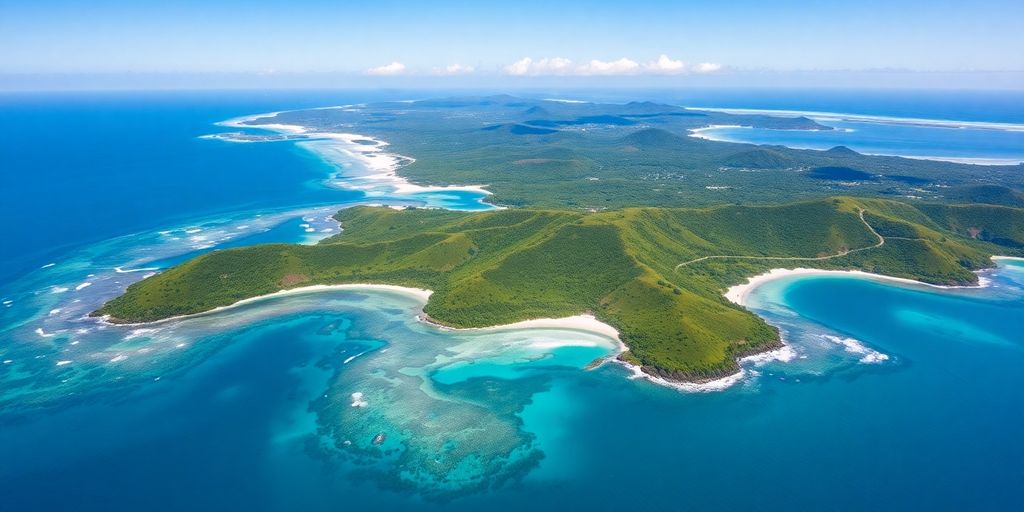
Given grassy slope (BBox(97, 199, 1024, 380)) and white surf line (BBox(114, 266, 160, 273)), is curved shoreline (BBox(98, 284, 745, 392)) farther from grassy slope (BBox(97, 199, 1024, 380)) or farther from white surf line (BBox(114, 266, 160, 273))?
white surf line (BBox(114, 266, 160, 273))

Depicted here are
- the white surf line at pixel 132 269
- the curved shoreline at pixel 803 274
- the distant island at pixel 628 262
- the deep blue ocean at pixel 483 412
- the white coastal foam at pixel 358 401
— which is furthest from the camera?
the white surf line at pixel 132 269

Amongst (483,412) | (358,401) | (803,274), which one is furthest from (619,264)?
(358,401)

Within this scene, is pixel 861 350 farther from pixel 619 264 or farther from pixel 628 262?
pixel 619 264

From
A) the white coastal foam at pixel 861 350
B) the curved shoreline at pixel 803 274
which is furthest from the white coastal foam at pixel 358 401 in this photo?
the white coastal foam at pixel 861 350

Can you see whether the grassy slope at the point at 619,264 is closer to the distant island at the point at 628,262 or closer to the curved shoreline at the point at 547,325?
the distant island at the point at 628,262

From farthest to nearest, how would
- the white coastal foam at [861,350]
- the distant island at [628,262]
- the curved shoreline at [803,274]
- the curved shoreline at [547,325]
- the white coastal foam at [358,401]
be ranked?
1. the curved shoreline at [803,274]
2. the distant island at [628,262]
3. the white coastal foam at [861,350]
4. the curved shoreline at [547,325]
5. the white coastal foam at [358,401]

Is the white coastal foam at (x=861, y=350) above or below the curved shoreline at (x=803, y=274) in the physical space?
below

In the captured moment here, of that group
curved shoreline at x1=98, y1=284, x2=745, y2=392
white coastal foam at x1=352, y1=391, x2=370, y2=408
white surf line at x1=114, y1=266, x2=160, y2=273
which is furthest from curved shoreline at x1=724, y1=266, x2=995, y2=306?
white surf line at x1=114, y1=266, x2=160, y2=273

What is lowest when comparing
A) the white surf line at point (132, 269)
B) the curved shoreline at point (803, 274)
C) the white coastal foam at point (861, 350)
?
the white coastal foam at point (861, 350)
